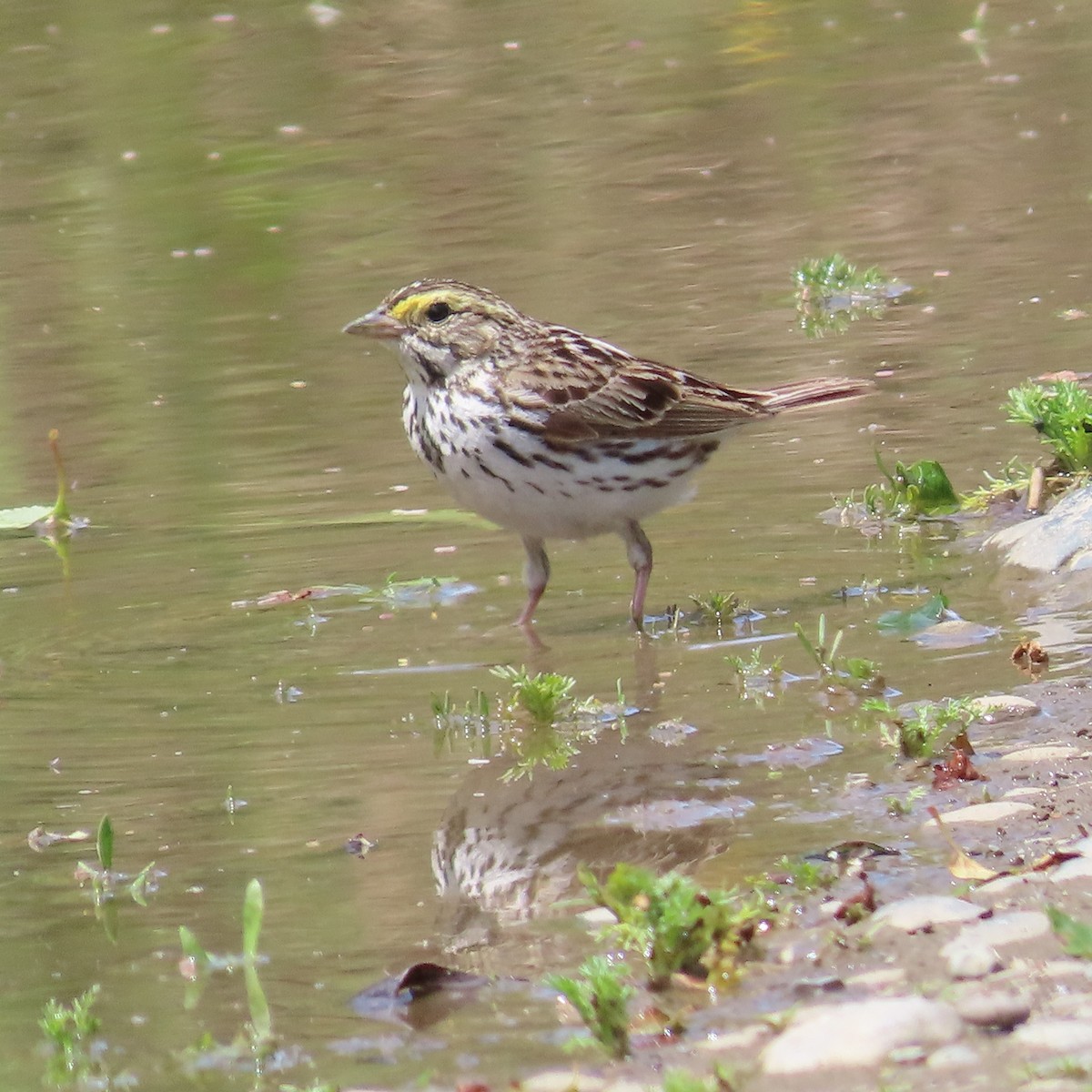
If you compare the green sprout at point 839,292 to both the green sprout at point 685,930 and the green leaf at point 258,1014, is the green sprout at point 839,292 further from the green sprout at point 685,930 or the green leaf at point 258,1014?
the green leaf at point 258,1014

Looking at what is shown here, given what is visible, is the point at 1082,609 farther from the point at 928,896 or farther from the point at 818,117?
the point at 818,117

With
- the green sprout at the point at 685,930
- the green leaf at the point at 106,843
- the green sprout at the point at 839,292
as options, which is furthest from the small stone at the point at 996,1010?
the green sprout at the point at 839,292

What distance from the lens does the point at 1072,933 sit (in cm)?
372

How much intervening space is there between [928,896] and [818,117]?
1311 cm

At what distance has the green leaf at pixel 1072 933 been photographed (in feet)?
12.2

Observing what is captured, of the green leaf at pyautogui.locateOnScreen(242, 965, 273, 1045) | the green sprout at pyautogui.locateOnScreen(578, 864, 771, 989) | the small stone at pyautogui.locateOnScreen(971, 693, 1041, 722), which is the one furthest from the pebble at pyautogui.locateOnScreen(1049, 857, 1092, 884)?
the green leaf at pyautogui.locateOnScreen(242, 965, 273, 1045)

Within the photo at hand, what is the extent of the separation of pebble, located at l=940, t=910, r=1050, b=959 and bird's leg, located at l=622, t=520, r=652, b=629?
11.6 feet

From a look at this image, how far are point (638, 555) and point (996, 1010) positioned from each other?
4067 millimetres

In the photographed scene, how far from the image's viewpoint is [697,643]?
22.9 feet

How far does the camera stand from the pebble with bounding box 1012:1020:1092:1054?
342 cm

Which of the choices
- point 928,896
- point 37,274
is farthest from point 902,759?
point 37,274

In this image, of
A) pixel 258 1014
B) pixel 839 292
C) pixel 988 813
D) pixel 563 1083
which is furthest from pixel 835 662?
pixel 839 292

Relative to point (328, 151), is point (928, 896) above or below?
above

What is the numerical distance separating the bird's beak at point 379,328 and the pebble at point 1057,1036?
4.66 meters
